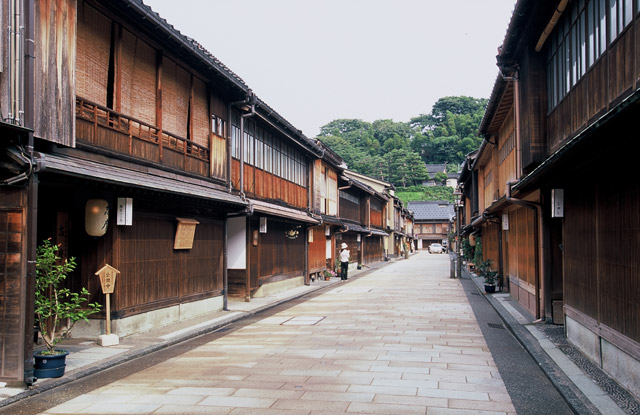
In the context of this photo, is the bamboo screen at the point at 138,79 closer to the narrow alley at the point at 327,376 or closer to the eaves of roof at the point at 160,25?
the eaves of roof at the point at 160,25

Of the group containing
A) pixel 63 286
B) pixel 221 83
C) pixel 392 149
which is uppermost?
pixel 392 149

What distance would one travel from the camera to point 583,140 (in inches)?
274

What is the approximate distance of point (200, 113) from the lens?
56.4 ft

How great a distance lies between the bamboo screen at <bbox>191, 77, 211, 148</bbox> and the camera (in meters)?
16.8

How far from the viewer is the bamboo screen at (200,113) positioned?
55.1 feet

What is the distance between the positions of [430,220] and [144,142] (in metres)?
99.2

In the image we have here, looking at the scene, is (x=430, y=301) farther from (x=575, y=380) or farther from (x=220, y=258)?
(x=575, y=380)

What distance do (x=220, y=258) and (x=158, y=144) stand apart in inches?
217

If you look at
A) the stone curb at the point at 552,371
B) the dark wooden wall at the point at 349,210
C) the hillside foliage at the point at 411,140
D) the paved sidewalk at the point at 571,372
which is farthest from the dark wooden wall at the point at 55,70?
the hillside foliage at the point at 411,140

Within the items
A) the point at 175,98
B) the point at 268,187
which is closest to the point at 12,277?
the point at 175,98

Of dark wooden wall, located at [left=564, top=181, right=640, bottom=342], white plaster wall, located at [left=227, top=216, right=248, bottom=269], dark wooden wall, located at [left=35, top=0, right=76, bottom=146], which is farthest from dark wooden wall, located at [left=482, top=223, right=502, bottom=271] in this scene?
dark wooden wall, located at [left=35, top=0, right=76, bottom=146]

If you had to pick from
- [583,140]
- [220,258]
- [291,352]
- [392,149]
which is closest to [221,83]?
[220,258]

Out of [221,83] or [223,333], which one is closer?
[223,333]

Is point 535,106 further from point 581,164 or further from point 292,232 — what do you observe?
point 292,232
